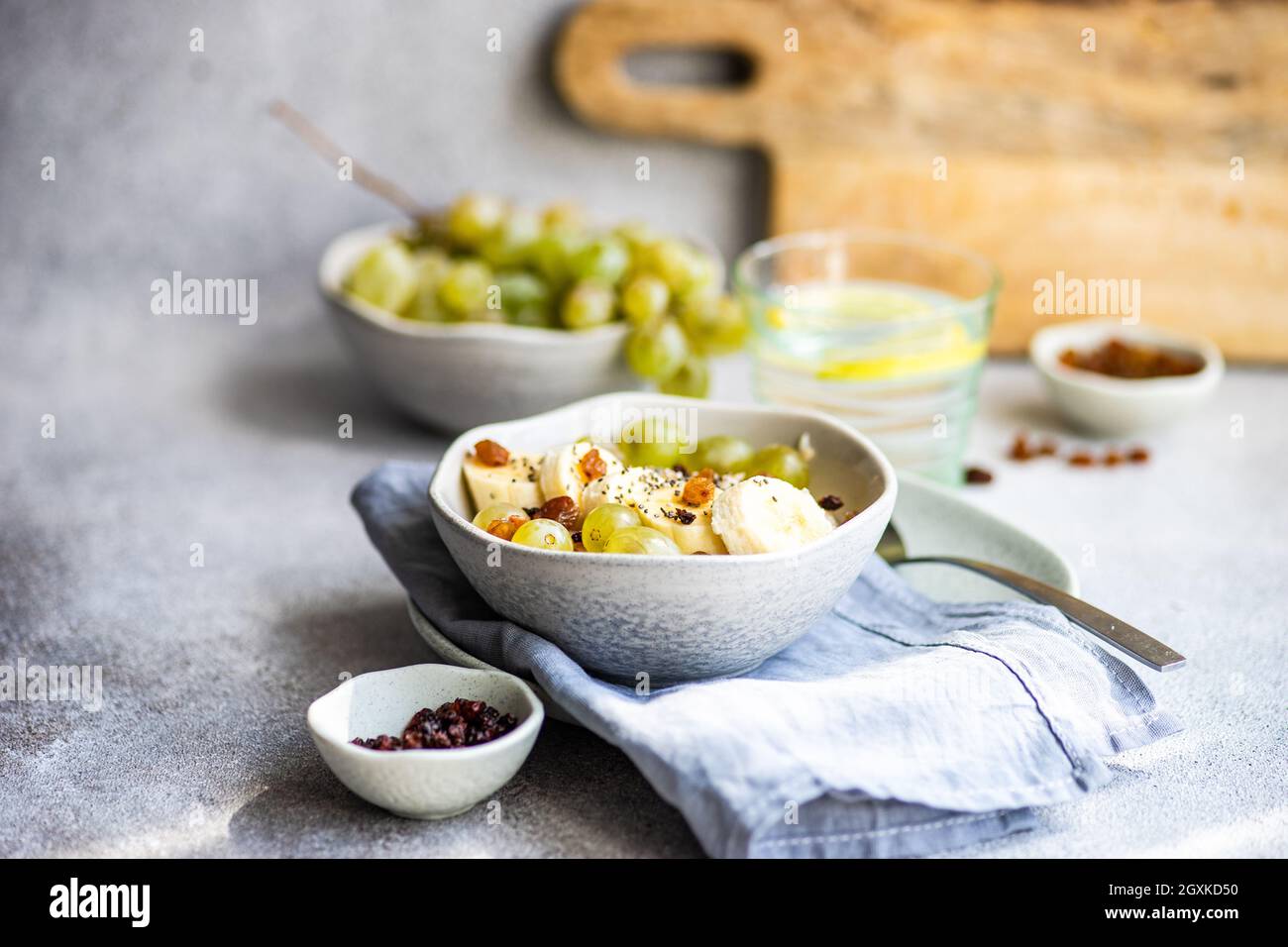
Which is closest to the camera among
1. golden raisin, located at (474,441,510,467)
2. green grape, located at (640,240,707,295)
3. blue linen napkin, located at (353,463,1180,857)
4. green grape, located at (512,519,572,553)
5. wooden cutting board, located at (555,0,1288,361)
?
blue linen napkin, located at (353,463,1180,857)

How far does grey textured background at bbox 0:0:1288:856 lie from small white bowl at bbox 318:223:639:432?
8 cm

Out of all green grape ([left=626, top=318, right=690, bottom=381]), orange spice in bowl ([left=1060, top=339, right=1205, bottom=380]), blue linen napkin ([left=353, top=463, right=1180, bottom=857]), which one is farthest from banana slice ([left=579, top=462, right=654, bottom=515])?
orange spice in bowl ([left=1060, top=339, right=1205, bottom=380])

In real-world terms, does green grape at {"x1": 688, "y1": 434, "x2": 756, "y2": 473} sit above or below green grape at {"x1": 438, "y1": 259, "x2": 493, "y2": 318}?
below

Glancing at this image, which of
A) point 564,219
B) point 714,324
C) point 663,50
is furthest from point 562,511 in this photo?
point 663,50

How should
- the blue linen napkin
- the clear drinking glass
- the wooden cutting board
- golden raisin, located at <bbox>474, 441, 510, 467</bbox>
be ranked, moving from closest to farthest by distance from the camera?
the blue linen napkin, golden raisin, located at <bbox>474, 441, 510, 467</bbox>, the clear drinking glass, the wooden cutting board

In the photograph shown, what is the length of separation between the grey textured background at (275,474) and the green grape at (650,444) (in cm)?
22

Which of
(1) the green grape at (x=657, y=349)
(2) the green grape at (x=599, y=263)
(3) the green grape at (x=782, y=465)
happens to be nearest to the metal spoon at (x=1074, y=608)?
(3) the green grape at (x=782, y=465)

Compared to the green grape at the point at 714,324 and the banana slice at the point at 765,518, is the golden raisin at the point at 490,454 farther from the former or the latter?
the green grape at the point at 714,324

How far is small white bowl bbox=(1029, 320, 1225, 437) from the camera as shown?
1.33 meters

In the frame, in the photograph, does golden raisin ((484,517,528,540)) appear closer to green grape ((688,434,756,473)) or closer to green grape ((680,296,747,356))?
green grape ((688,434,756,473))

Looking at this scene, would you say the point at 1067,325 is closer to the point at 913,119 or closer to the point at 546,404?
the point at 913,119

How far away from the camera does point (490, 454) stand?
912mm

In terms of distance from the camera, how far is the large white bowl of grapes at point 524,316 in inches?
49.2
